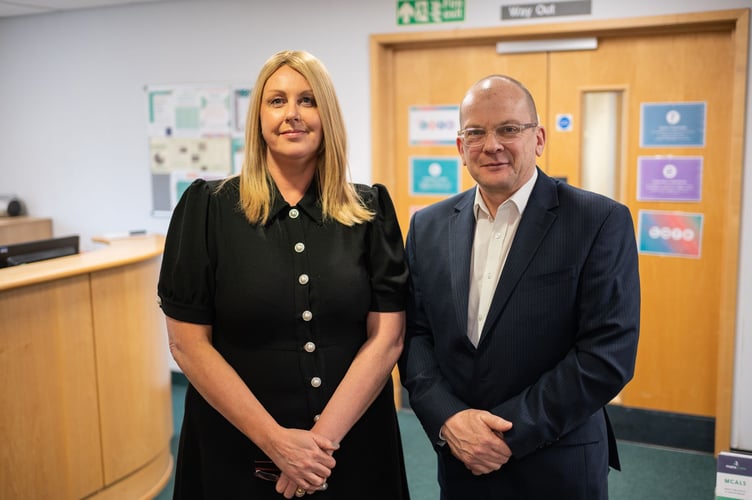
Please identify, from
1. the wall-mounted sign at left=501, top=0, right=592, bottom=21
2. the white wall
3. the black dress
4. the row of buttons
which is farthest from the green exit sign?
the row of buttons

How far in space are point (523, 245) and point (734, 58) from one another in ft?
7.16

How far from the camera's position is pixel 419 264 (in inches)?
70.7

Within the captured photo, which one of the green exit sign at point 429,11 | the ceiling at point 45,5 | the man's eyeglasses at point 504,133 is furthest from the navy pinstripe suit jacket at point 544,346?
the ceiling at point 45,5

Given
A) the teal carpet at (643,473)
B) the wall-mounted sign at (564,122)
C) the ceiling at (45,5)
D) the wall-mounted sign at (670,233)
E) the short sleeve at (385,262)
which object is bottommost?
the teal carpet at (643,473)

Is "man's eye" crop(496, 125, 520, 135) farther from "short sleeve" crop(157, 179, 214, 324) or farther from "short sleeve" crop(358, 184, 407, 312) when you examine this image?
"short sleeve" crop(157, 179, 214, 324)

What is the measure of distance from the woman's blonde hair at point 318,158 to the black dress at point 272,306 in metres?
0.03

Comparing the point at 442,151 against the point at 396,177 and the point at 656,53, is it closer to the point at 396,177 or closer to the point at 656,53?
the point at 396,177

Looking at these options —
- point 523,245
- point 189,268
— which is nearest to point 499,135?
point 523,245

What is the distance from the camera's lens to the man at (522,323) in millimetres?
1540

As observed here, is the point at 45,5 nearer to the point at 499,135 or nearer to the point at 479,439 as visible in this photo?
the point at 499,135

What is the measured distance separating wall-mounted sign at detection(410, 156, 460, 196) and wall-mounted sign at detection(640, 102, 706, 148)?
0.96 meters

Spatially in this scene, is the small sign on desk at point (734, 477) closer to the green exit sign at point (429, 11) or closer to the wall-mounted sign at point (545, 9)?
the wall-mounted sign at point (545, 9)

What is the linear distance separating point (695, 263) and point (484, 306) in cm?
219

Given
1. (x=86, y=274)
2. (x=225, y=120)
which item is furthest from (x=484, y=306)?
(x=225, y=120)
